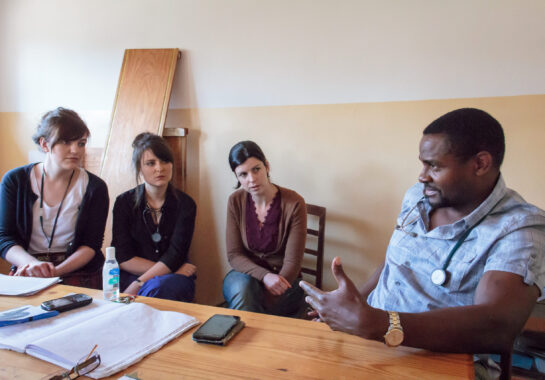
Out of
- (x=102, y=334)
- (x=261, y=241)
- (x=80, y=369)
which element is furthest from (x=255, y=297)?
(x=80, y=369)

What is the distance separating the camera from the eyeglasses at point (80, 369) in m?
0.83

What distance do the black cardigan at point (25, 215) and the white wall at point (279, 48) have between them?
3.67 ft

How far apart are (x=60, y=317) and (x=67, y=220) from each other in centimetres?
110

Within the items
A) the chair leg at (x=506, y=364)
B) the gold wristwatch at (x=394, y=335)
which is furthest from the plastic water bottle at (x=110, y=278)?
the chair leg at (x=506, y=364)

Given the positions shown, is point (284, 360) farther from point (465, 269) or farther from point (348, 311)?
point (465, 269)

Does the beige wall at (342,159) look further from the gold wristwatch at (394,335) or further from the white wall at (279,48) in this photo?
the gold wristwatch at (394,335)

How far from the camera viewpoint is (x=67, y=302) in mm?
1184

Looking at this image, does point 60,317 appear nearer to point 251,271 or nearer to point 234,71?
point 251,271

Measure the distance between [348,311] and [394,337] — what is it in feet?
0.41

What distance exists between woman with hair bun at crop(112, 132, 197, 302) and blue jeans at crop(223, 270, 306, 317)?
283 mm

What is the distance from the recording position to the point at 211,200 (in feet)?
9.20

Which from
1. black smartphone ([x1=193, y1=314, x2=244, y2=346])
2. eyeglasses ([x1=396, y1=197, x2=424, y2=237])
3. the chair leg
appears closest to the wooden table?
black smartphone ([x1=193, y1=314, x2=244, y2=346])

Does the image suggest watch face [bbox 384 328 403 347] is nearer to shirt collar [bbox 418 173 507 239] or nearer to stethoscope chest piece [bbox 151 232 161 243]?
shirt collar [bbox 418 173 507 239]

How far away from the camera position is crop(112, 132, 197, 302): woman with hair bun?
2.19 metres
